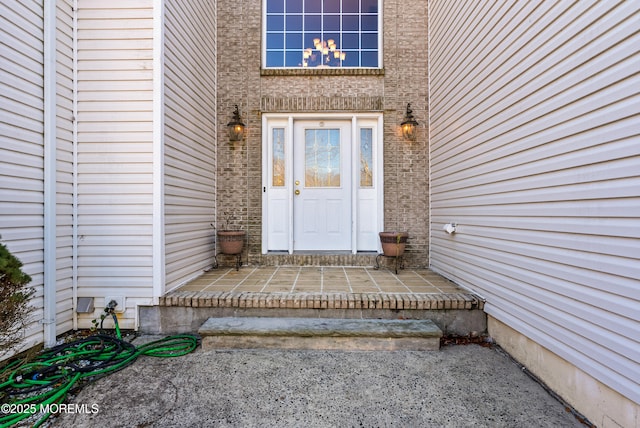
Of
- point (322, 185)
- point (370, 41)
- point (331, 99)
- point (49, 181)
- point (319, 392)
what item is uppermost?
point (370, 41)

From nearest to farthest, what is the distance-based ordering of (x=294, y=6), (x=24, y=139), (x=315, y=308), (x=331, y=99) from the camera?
(x=24, y=139) → (x=315, y=308) → (x=331, y=99) → (x=294, y=6)

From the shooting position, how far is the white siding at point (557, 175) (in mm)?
1424

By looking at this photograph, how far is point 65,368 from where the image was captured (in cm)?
196

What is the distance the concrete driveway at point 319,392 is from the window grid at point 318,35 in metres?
3.92

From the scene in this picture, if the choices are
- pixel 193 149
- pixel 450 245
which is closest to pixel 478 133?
pixel 450 245

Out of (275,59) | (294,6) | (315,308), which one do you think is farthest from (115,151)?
(294,6)

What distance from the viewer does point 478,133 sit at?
9.04 ft

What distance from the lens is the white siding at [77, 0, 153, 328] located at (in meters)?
2.62

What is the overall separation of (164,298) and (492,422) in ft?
8.64

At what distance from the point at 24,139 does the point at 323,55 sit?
3588mm

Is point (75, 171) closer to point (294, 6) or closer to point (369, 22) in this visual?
point (294, 6)

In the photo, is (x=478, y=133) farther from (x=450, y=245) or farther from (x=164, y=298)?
(x=164, y=298)

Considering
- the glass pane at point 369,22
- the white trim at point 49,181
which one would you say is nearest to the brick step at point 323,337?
the white trim at point 49,181

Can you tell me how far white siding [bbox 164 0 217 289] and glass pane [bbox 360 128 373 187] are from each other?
213 centimetres
